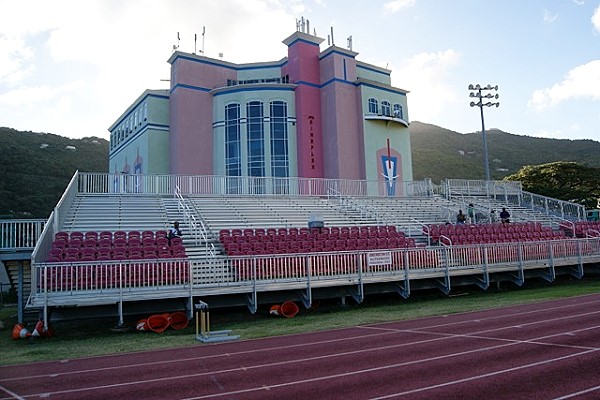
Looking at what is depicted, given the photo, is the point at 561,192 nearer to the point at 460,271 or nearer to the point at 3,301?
the point at 460,271

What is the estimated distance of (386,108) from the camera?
3606cm

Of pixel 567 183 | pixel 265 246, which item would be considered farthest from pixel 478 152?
pixel 265 246

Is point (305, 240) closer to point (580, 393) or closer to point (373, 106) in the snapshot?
point (580, 393)

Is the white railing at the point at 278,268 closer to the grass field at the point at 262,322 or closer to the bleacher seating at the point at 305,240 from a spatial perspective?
the grass field at the point at 262,322

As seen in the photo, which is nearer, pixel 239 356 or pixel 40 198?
pixel 239 356

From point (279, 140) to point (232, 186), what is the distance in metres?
6.55

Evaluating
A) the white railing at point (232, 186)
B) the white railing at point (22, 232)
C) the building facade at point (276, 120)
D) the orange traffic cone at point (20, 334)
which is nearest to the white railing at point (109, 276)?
the orange traffic cone at point (20, 334)

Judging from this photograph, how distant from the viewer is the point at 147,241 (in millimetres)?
15641

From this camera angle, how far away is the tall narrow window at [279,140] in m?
33.0

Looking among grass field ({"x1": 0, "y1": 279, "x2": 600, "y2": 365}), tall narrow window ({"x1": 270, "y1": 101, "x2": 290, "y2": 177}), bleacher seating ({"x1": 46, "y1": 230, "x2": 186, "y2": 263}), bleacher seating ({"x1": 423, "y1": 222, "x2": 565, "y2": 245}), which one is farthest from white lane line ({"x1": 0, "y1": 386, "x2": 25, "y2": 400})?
tall narrow window ({"x1": 270, "y1": 101, "x2": 290, "y2": 177})

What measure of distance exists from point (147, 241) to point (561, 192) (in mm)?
44731

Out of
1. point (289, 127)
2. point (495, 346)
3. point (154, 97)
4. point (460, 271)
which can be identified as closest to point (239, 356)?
point (495, 346)

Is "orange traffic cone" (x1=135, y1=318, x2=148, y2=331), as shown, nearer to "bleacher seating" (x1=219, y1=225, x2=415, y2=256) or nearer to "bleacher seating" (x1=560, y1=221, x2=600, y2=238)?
"bleacher seating" (x1=219, y1=225, x2=415, y2=256)

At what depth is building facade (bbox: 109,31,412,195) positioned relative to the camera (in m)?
33.1
